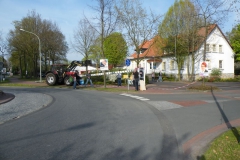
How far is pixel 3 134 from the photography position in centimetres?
658

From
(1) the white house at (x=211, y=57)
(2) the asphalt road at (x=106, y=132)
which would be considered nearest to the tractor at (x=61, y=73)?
(2) the asphalt road at (x=106, y=132)

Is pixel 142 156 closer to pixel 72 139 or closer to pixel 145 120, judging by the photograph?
pixel 72 139

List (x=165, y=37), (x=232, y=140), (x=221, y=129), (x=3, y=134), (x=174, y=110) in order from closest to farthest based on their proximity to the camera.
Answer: (x=232, y=140)
(x=3, y=134)
(x=221, y=129)
(x=174, y=110)
(x=165, y=37)

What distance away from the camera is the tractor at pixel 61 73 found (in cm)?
2481

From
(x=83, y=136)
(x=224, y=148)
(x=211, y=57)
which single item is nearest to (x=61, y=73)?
(x=83, y=136)

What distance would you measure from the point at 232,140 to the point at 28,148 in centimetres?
475

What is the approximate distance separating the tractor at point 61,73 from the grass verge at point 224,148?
20.2 meters

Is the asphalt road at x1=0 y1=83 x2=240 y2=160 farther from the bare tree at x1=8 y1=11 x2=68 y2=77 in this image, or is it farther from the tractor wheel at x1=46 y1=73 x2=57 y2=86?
the bare tree at x1=8 y1=11 x2=68 y2=77

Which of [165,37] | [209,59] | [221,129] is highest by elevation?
[165,37]

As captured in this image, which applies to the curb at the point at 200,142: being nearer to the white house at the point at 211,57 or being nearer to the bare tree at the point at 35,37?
the white house at the point at 211,57

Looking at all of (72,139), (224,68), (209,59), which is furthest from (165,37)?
(72,139)

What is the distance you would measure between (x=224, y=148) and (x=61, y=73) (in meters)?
→ 21.8

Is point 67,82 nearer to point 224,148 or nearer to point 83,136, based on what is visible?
point 83,136

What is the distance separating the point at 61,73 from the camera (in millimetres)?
25234
